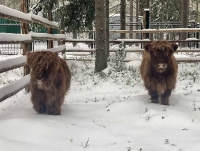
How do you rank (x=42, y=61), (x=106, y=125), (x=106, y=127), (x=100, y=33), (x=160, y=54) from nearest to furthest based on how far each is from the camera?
(x=106, y=127), (x=106, y=125), (x=42, y=61), (x=160, y=54), (x=100, y=33)

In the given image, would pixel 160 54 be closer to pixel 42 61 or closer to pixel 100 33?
pixel 42 61

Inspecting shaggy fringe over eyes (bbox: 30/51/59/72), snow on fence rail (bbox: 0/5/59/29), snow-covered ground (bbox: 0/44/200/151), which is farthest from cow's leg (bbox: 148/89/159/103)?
snow on fence rail (bbox: 0/5/59/29)

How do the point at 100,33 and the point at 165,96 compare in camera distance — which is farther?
the point at 100,33

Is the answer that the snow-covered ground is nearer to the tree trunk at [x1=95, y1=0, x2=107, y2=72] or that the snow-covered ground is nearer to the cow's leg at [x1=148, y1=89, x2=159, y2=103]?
the cow's leg at [x1=148, y1=89, x2=159, y2=103]

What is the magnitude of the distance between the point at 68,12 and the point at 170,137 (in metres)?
7.97

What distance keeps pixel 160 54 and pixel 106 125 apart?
5.68 ft

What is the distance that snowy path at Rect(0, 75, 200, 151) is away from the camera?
10.4ft

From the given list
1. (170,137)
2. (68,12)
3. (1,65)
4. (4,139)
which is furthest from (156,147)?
(68,12)

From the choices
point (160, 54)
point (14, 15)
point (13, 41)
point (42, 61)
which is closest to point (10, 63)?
point (13, 41)

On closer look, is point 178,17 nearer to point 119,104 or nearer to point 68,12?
point 68,12

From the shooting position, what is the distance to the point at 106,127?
3953 millimetres

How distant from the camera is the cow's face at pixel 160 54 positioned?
493 cm

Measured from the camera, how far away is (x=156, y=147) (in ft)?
10.6

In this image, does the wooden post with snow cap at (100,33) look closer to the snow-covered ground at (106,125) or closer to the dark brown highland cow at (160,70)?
the snow-covered ground at (106,125)
